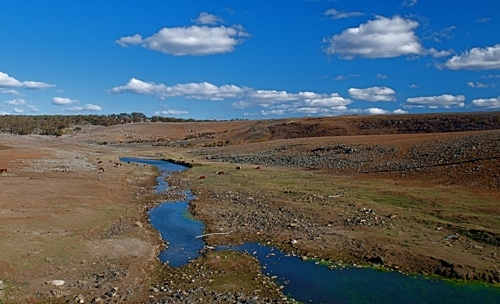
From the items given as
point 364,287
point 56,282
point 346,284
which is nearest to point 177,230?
point 56,282

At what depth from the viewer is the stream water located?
13758mm

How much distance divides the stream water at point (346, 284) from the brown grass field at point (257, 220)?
69 cm

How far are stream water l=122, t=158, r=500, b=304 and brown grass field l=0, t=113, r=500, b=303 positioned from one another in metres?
0.69

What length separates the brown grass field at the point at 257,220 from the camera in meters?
14.6

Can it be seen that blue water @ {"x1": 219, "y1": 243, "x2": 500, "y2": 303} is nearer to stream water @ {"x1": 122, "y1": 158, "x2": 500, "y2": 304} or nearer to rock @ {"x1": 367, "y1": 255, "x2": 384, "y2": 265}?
stream water @ {"x1": 122, "y1": 158, "x2": 500, "y2": 304}

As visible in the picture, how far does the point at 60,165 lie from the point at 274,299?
40248mm

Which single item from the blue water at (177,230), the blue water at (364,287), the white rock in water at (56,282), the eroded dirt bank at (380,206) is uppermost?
the eroded dirt bank at (380,206)

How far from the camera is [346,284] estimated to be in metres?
14.8

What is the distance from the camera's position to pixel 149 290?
13.7 metres

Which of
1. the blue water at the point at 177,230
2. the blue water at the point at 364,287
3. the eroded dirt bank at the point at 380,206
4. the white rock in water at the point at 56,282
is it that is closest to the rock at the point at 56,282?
the white rock in water at the point at 56,282

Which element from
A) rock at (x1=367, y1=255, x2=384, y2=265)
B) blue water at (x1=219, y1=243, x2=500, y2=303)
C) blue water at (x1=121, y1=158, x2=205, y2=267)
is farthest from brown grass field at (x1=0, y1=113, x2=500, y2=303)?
blue water at (x1=219, y1=243, x2=500, y2=303)

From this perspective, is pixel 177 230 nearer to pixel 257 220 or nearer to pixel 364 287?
pixel 257 220

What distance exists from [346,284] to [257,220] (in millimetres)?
8884

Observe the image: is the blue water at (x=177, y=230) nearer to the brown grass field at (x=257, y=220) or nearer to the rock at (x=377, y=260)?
the brown grass field at (x=257, y=220)
